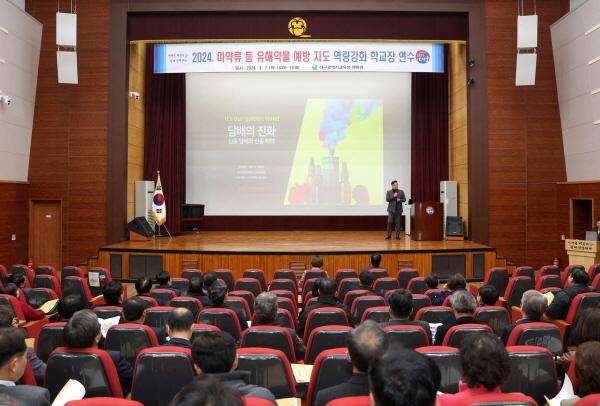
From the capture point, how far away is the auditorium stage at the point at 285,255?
962cm

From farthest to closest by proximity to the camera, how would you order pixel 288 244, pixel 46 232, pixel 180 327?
pixel 46 232
pixel 288 244
pixel 180 327

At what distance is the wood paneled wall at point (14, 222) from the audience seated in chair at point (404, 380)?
10645 mm

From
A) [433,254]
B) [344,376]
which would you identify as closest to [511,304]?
[433,254]

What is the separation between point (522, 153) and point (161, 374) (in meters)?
10.3

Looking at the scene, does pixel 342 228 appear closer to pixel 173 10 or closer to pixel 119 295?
pixel 173 10

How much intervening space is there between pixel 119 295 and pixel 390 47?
8293mm

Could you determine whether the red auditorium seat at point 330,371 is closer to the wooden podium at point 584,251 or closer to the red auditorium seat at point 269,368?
the red auditorium seat at point 269,368

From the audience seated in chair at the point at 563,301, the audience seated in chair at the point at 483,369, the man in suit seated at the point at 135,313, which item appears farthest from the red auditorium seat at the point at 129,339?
the audience seated in chair at the point at 563,301

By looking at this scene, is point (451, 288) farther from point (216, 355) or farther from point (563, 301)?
point (216, 355)

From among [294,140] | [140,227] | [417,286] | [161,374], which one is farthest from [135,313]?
[294,140]

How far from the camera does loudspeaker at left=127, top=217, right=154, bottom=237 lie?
37.7 feet

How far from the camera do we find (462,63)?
12.7 m

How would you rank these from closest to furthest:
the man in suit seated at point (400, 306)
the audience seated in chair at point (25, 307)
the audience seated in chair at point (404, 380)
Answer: the audience seated in chair at point (404, 380) < the man in suit seated at point (400, 306) < the audience seated in chair at point (25, 307)

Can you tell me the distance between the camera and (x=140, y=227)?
1153cm
